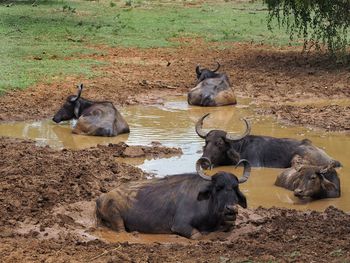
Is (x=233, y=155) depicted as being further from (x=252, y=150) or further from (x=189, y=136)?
(x=189, y=136)

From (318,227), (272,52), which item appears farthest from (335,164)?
(272,52)

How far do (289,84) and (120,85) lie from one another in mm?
3907

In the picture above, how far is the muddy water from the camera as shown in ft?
31.8

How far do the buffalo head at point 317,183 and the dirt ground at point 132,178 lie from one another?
82cm

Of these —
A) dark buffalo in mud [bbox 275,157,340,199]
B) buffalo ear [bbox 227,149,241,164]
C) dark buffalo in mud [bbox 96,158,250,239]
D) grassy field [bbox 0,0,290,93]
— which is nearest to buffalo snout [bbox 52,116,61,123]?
grassy field [bbox 0,0,290,93]

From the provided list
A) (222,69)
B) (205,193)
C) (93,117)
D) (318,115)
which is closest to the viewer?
(205,193)

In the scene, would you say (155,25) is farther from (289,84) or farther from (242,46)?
(289,84)

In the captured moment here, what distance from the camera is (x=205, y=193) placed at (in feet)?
25.6

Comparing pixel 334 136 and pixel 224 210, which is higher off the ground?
pixel 224 210

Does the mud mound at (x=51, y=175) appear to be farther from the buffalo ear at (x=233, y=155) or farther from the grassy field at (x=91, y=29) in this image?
the grassy field at (x=91, y=29)

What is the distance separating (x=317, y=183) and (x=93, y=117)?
5120 millimetres

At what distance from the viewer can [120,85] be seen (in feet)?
57.1

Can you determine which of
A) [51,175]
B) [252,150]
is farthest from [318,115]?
[51,175]

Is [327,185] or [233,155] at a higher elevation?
[327,185]
